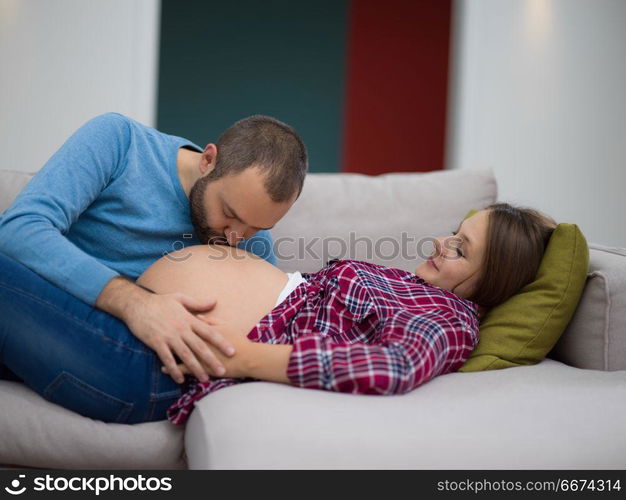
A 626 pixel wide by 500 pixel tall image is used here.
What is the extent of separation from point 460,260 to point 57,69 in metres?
2.45

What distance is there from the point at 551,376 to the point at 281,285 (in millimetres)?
634

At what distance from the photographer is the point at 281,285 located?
1.48m

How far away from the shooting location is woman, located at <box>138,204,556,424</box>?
1216 mm

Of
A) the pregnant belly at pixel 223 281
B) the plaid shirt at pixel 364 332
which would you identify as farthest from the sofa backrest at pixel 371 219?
the pregnant belly at pixel 223 281

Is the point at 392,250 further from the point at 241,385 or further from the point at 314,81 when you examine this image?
the point at 314,81

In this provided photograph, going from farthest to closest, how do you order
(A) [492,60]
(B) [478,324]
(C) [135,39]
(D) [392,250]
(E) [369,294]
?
(A) [492,60], (C) [135,39], (D) [392,250], (B) [478,324], (E) [369,294]

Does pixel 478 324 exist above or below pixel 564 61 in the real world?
below

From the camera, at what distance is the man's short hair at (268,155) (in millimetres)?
1522

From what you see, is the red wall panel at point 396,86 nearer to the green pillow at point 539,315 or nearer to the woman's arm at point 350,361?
the green pillow at point 539,315

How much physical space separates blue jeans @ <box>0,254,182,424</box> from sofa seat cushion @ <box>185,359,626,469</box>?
13cm

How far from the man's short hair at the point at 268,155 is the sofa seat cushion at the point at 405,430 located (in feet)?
1.67

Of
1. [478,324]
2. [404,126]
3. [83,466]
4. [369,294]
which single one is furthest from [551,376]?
[404,126]

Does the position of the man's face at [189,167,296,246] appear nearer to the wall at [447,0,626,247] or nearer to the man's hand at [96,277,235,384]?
the man's hand at [96,277,235,384]

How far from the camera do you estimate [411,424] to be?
43.3 inches
